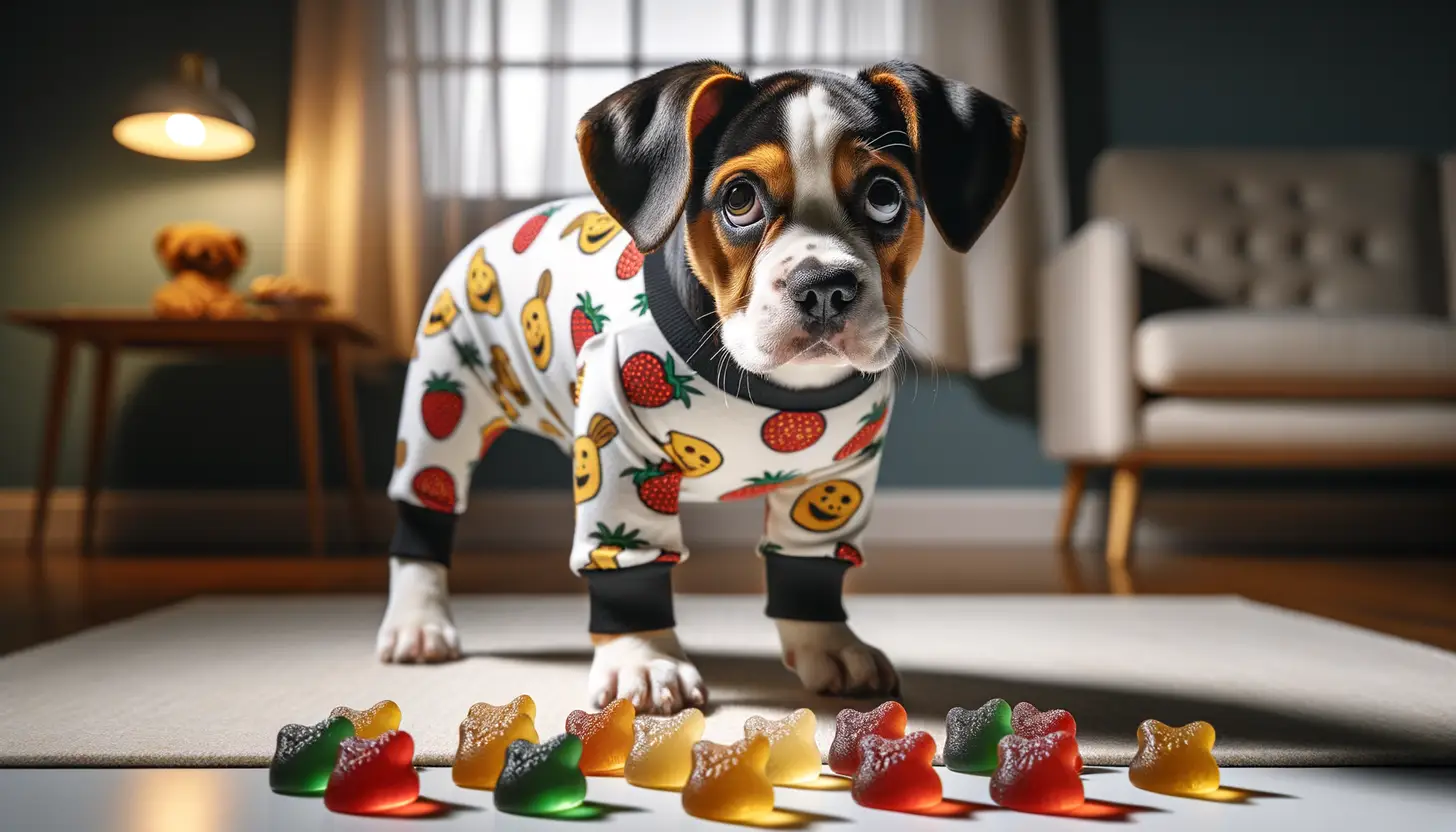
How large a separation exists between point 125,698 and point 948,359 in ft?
8.04

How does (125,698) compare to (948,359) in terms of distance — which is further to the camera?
(948,359)

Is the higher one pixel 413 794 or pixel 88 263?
pixel 88 263

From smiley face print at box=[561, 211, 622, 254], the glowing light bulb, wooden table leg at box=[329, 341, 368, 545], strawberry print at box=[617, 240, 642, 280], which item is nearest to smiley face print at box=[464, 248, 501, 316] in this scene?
smiley face print at box=[561, 211, 622, 254]

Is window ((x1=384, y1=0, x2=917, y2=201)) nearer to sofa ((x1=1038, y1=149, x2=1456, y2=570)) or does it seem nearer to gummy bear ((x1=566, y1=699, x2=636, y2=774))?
sofa ((x1=1038, y1=149, x2=1456, y2=570))

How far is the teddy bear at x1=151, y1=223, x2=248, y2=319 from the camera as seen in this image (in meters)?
2.65

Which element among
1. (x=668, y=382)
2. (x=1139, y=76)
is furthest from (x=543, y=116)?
(x=668, y=382)

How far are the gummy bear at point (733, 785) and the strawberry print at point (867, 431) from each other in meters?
0.38

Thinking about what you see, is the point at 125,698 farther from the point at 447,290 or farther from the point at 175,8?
the point at 175,8

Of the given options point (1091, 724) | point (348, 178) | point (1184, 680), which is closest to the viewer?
point (1091, 724)

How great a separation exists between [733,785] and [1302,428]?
219 centimetres

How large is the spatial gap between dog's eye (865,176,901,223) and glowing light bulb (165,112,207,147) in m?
2.44

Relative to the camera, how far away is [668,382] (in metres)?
0.92

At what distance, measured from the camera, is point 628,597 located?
3.13 ft

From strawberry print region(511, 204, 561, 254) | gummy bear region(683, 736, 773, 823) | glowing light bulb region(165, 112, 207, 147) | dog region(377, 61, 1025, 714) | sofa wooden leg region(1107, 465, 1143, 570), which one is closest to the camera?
gummy bear region(683, 736, 773, 823)
